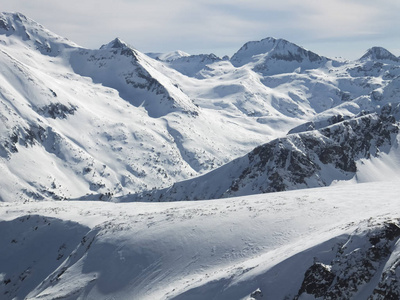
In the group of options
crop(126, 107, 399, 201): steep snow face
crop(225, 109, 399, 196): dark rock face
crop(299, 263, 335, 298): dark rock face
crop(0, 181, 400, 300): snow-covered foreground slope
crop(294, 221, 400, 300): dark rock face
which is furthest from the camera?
crop(126, 107, 399, 201): steep snow face

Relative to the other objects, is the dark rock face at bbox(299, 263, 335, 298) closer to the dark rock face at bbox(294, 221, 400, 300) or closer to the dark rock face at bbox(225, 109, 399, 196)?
the dark rock face at bbox(294, 221, 400, 300)

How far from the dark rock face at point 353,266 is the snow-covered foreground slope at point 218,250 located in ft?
0.17

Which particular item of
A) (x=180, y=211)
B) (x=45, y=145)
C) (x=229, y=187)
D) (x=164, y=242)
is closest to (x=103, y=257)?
(x=164, y=242)

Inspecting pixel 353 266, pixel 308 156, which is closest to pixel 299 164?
pixel 308 156

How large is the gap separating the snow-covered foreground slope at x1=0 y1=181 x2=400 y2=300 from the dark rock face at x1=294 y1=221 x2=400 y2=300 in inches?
2.1

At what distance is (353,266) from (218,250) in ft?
40.3

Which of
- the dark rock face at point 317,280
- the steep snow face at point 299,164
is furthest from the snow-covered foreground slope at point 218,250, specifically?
the steep snow face at point 299,164

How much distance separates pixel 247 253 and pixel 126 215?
745 inches

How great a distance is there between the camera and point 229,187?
328ft

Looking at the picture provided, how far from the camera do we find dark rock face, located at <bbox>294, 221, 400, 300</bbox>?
2448 centimetres

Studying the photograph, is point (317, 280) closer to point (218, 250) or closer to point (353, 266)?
point (353, 266)

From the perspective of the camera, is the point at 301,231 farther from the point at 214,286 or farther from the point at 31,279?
the point at 31,279

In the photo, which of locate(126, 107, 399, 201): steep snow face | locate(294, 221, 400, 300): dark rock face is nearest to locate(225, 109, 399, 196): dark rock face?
locate(126, 107, 399, 201): steep snow face

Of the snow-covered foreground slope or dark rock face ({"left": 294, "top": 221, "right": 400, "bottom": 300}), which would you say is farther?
the snow-covered foreground slope
